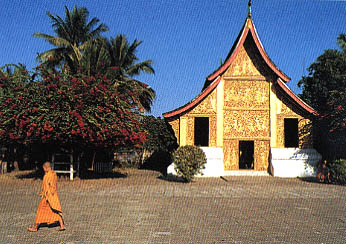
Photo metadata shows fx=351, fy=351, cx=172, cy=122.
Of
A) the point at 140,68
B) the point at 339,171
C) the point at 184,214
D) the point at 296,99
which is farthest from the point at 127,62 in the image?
the point at 184,214

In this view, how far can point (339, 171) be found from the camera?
48.8 feet

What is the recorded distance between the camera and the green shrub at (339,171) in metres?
14.8

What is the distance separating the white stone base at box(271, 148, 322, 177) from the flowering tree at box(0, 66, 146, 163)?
24.2 feet

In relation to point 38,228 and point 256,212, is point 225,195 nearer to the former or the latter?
point 256,212

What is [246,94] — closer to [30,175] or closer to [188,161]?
[188,161]

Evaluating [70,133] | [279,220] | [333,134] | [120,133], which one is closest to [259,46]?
[333,134]

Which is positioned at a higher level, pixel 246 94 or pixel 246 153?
pixel 246 94

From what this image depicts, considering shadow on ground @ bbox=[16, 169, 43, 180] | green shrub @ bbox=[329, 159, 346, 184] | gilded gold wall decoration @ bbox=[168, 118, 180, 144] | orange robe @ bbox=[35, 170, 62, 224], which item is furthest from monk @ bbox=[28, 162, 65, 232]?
green shrub @ bbox=[329, 159, 346, 184]

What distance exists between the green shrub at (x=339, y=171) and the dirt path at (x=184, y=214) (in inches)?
45.3

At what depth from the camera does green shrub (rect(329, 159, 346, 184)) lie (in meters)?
14.8

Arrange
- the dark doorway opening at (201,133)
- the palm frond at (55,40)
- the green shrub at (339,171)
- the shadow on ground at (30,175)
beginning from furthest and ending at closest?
the palm frond at (55,40) < the dark doorway opening at (201,133) < the shadow on ground at (30,175) < the green shrub at (339,171)

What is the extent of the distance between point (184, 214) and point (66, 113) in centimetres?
683

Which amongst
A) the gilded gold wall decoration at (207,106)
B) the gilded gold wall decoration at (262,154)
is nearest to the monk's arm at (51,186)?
the gilded gold wall decoration at (207,106)

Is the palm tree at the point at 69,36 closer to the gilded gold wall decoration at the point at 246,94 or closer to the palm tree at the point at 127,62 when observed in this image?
the palm tree at the point at 127,62
